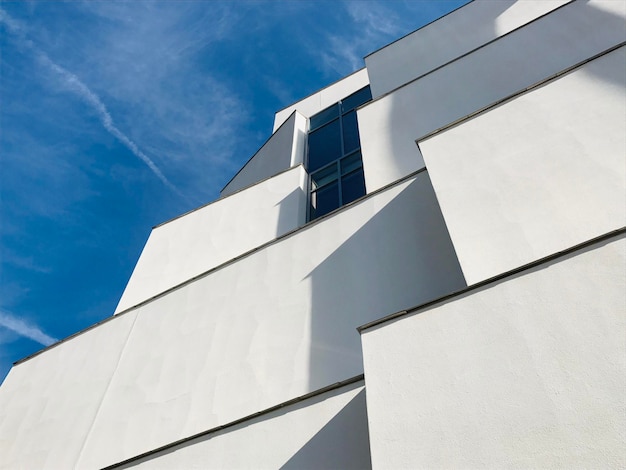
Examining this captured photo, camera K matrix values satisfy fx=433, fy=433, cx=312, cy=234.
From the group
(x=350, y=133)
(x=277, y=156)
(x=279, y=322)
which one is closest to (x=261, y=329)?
(x=279, y=322)

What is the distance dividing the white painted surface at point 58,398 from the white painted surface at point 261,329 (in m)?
0.04

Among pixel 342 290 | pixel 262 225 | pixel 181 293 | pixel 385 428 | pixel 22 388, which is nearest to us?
pixel 385 428

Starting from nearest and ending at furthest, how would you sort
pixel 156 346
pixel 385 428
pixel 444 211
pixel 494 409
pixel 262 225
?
pixel 494 409, pixel 385 428, pixel 444 211, pixel 156 346, pixel 262 225

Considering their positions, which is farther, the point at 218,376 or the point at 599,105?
the point at 218,376

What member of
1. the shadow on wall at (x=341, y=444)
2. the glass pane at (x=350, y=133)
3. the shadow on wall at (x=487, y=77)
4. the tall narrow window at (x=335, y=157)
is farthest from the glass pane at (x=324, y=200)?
the shadow on wall at (x=341, y=444)

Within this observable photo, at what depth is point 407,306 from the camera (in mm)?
5738

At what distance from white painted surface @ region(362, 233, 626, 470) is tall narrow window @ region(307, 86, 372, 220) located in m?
7.42

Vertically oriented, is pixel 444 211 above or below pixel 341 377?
above

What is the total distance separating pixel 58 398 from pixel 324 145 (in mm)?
9849

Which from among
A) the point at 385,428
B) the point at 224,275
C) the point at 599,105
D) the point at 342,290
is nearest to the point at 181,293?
the point at 224,275

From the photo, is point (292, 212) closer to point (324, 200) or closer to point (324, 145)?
point (324, 200)

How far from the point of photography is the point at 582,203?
4516mm

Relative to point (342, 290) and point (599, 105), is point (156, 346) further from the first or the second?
point (599, 105)

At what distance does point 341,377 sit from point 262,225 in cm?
532
